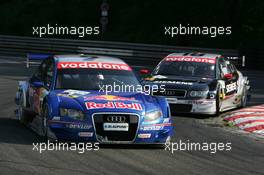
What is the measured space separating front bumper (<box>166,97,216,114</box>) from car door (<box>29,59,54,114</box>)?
10.9 feet

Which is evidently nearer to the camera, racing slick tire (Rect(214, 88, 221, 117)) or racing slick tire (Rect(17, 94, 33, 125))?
racing slick tire (Rect(17, 94, 33, 125))

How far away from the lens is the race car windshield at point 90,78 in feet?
40.1

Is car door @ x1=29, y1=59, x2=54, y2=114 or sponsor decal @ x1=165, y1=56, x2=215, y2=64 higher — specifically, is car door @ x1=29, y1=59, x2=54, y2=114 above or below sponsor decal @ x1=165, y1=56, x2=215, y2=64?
above

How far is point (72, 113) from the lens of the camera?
11125 mm

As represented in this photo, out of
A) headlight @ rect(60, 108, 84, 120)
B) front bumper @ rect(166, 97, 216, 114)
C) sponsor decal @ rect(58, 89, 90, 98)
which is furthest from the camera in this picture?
front bumper @ rect(166, 97, 216, 114)

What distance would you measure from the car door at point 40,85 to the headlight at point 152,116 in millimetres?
1691

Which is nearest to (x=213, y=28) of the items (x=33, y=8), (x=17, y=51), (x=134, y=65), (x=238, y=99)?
(x=134, y=65)

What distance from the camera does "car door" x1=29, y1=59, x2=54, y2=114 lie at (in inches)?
484

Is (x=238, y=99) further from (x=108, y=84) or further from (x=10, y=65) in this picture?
(x=10, y=65)

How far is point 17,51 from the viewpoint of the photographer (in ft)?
119

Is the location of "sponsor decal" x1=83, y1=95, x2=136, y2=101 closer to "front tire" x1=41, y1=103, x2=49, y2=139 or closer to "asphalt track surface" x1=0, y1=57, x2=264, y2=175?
"front tire" x1=41, y1=103, x2=49, y2=139

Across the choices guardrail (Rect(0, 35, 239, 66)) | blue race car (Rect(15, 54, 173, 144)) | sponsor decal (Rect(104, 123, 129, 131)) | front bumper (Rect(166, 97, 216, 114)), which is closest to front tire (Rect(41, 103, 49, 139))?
blue race car (Rect(15, 54, 173, 144))

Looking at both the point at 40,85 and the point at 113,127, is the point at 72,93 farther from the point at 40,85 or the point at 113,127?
the point at 113,127

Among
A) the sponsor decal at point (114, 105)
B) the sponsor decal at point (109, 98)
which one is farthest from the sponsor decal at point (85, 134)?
the sponsor decal at point (109, 98)
